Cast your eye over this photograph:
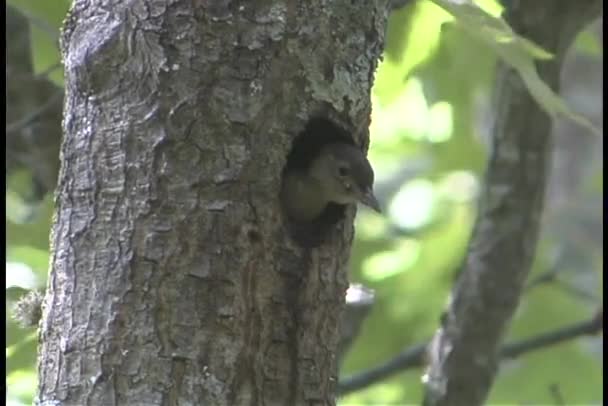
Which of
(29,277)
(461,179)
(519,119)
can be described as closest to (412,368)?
(519,119)

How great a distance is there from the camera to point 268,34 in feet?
8.30

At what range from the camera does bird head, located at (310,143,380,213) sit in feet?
8.70

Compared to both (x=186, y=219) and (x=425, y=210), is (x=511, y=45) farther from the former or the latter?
(x=425, y=210)

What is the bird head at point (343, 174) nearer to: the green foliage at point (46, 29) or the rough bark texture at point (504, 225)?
the green foliage at point (46, 29)

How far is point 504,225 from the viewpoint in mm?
3809

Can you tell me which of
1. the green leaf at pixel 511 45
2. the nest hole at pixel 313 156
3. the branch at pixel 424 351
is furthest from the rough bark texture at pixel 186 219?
the branch at pixel 424 351

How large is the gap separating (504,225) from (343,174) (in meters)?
1.11

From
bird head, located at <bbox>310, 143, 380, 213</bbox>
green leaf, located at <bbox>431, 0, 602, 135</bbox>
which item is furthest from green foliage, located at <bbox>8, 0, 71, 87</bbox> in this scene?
green leaf, located at <bbox>431, 0, 602, 135</bbox>

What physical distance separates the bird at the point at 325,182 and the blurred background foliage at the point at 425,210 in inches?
17.0

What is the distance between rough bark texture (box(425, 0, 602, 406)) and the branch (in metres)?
0.37

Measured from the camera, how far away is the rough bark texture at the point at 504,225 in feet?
12.1

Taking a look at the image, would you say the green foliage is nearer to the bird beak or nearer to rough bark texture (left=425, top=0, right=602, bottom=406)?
the bird beak

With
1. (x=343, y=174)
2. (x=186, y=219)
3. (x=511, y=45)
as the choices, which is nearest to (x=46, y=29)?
(x=343, y=174)

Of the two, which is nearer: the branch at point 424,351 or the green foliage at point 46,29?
the green foliage at point 46,29
